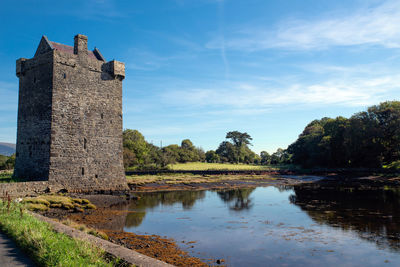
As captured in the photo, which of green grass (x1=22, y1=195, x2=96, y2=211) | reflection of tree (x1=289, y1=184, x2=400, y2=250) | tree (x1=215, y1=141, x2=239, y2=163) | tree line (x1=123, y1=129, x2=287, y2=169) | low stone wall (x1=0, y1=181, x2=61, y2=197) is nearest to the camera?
reflection of tree (x1=289, y1=184, x2=400, y2=250)

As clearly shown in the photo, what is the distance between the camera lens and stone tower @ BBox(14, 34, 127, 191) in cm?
2506

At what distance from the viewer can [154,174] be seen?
54375 millimetres

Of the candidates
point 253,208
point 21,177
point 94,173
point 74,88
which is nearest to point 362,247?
point 253,208

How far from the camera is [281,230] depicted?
51.8 feet

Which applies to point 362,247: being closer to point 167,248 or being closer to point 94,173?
point 167,248

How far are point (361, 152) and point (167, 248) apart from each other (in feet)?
207

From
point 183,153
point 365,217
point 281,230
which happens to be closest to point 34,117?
point 281,230

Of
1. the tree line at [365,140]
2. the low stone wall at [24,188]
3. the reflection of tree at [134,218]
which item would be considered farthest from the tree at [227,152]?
the reflection of tree at [134,218]

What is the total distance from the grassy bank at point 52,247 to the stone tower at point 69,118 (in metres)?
16.7

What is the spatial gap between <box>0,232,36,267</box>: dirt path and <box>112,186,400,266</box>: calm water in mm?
6395

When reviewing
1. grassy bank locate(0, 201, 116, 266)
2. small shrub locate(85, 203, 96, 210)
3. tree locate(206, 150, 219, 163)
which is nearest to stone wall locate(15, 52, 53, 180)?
small shrub locate(85, 203, 96, 210)

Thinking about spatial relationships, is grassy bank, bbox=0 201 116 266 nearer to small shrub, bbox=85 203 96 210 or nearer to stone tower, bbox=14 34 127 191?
small shrub, bbox=85 203 96 210

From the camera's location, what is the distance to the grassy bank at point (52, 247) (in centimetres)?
650

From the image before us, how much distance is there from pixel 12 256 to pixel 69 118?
20448mm
